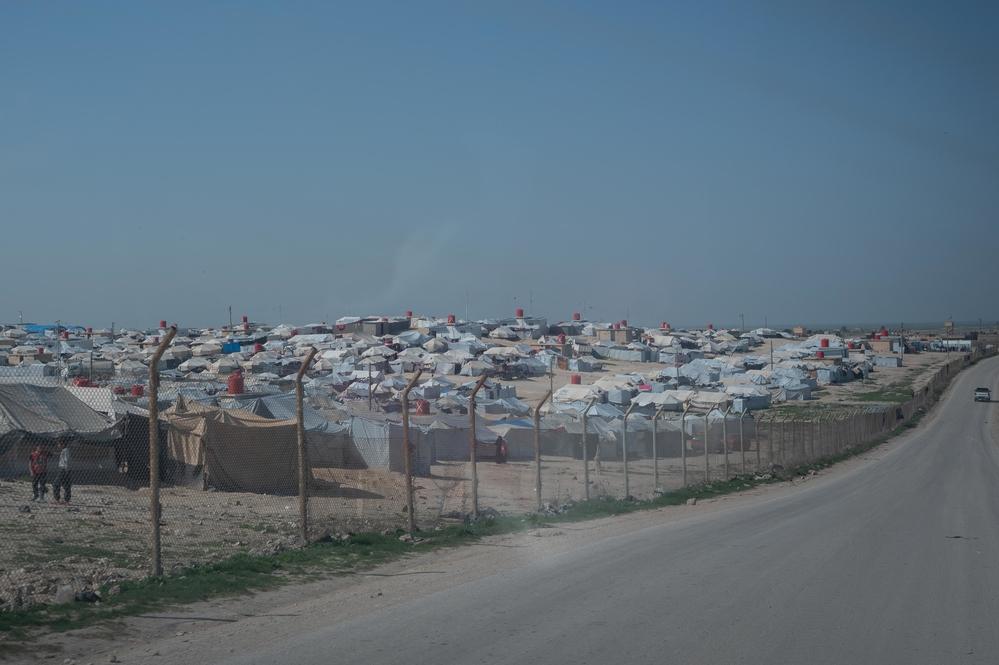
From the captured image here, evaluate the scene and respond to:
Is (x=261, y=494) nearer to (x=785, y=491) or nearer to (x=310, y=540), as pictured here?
(x=310, y=540)

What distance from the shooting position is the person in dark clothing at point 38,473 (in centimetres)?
1421

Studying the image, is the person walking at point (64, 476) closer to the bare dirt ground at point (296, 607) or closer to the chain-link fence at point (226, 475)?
the chain-link fence at point (226, 475)

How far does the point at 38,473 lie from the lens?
14297 mm

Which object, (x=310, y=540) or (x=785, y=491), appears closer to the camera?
(x=310, y=540)

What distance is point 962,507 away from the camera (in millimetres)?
20359

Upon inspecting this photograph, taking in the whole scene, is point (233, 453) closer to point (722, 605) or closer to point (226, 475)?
point (226, 475)

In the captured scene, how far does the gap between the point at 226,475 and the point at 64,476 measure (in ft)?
14.3

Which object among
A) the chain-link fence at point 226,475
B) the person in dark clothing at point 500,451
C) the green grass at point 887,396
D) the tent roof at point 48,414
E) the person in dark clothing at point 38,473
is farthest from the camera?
the green grass at point 887,396

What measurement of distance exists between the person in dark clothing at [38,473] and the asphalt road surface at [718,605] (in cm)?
723

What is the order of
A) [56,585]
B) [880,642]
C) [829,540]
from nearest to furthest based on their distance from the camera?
[880,642]
[56,585]
[829,540]

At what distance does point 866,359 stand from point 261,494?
84.0 metres

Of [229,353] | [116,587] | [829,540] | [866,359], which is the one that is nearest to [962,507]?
[829,540]

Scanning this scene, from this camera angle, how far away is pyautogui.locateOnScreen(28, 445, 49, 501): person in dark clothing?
14.2 metres

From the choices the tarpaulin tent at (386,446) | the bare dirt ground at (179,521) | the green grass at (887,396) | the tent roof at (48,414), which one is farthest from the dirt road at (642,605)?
the green grass at (887,396)
